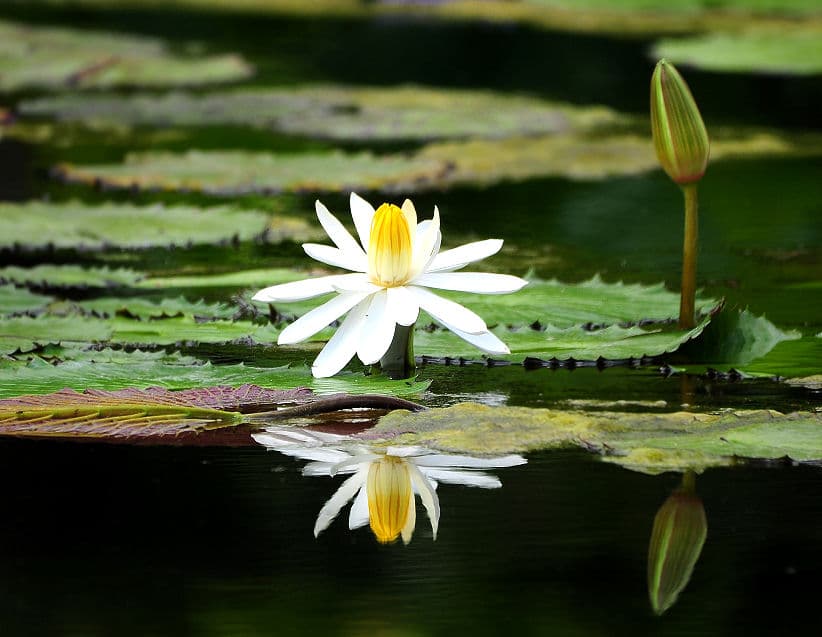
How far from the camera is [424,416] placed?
6.13ft

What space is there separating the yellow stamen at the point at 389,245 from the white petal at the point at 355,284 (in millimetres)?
17

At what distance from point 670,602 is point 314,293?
76cm

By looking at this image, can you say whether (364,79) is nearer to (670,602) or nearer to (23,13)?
(23,13)

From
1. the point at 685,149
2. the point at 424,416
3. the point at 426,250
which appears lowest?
the point at 424,416

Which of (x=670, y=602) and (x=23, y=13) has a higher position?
(x=23, y=13)

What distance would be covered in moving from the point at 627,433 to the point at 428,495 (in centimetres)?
31

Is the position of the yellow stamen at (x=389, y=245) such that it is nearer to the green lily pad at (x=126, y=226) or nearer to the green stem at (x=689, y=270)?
the green stem at (x=689, y=270)

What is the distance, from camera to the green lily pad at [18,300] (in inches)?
101

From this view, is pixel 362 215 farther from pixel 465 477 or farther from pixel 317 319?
pixel 465 477

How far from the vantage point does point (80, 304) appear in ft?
8.72

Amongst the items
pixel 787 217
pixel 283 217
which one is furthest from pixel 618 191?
pixel 283 217

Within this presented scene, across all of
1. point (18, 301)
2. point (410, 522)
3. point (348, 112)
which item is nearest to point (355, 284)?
point (410, 522)

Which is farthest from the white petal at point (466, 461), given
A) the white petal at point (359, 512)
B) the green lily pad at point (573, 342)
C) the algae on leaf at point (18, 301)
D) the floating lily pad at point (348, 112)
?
the floating lily pad at point (348, 112)

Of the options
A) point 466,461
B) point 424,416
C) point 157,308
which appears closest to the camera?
point 466,461
